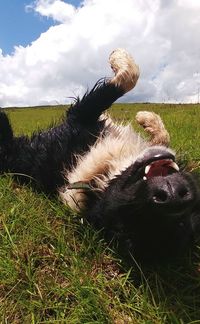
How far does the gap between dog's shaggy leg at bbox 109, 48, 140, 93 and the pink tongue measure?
2.28 m

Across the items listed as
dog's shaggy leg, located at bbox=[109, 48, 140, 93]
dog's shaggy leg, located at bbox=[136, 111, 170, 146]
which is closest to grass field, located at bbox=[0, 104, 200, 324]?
dog's shaggy leg, located at bbox=[136, 111, 170, 146]

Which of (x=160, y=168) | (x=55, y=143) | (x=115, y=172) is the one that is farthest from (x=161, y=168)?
(x=55, y=143)

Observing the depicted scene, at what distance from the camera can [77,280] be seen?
3562 mm

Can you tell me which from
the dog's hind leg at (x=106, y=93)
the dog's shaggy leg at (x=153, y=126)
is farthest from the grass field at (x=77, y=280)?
the dog's shaggy leg at (x=153, y=126)

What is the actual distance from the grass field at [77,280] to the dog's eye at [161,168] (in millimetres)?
654

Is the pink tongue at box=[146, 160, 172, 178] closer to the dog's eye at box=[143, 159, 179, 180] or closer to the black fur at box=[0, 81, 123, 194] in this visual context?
the dog's eye at box=[143, 159, 179, 180]

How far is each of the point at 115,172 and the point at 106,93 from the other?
61.4 inches

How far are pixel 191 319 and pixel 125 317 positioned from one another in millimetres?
426

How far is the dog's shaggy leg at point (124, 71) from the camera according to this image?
19.6ft

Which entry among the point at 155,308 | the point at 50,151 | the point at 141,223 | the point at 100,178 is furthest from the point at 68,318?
the point at 50,151

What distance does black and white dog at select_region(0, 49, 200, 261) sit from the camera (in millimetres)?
3434

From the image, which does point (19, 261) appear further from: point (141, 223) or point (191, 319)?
point (191, 319)

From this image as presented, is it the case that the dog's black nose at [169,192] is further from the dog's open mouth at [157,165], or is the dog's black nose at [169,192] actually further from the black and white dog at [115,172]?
the dog's open mouth at [157,165]

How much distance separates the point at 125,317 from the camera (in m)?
3.36
